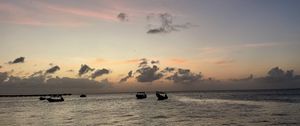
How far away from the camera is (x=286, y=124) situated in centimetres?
4909

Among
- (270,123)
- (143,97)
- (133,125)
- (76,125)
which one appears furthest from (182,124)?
(143,97)

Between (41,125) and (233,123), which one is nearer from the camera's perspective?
(233,123)

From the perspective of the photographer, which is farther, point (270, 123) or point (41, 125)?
point (41, 125)

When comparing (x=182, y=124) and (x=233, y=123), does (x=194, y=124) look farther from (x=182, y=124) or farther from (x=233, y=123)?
(x=233, y=123)

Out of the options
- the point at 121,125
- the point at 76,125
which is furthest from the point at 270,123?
the point at 76,125

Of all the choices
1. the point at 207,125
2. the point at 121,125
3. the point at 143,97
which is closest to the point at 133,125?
the point at 121,125

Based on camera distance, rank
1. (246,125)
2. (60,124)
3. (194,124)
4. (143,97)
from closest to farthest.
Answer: (246,125), (194,124), (60,124), (143,97)

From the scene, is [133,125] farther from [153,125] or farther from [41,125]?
[41,125]

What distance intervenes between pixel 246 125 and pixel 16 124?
35869 millimetres

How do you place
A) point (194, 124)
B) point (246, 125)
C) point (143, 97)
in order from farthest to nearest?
point (143, 97) → point (194, 124) → point (246, 125)

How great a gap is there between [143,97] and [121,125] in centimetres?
13787

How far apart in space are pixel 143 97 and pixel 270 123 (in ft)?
464

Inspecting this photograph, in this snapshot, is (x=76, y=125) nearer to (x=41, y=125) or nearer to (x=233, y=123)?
(x=41, y=125)

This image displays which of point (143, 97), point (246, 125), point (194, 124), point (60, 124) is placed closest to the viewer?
point (246, 125)
